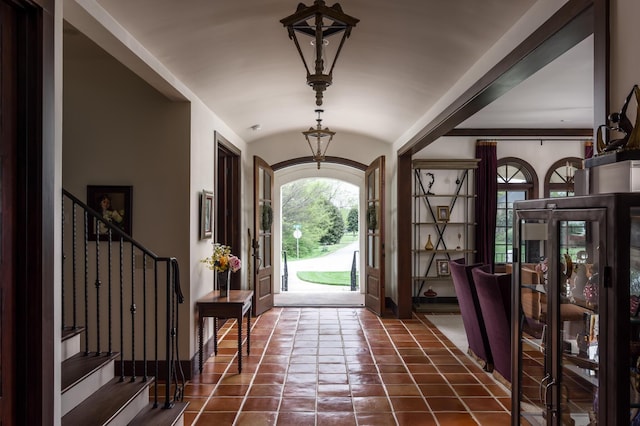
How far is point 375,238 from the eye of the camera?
25.8 ft

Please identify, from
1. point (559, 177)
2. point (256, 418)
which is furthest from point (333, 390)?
point (559, 177)

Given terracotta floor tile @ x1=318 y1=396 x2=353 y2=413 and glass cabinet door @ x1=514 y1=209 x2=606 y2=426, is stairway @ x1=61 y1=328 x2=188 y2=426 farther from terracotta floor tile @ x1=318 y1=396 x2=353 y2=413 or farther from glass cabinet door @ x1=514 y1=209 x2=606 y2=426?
glass cabinet door @ x1=514 y1=209 x2=606 y2=426

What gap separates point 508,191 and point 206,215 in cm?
541

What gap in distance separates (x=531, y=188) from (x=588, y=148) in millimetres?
1152

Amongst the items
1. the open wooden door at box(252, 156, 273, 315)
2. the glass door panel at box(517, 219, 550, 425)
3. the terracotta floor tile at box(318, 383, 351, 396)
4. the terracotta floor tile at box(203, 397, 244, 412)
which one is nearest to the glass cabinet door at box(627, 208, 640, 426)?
the glass door panel at box(517, 219, 550, 425)

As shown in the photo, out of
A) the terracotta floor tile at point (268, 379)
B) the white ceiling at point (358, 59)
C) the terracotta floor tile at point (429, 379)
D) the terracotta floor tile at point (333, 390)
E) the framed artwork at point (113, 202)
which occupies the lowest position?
the terracotta floor tile at point (429, 379)

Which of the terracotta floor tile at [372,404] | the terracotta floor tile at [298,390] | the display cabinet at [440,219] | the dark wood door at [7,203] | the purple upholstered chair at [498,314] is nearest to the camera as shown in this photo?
the dark wood door at [7,203]

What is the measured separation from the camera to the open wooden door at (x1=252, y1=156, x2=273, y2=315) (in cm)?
734

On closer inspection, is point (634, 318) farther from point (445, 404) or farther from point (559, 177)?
point (559, 177)

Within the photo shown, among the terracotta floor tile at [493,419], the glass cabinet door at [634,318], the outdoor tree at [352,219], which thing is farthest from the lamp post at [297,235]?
the glass cabinet door at [634,318]

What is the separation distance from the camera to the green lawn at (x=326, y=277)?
13.7 meters

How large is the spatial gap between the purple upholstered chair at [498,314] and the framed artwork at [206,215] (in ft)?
8.92

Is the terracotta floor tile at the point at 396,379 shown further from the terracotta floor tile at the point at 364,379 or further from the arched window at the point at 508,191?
the arched window at the point at 508,191

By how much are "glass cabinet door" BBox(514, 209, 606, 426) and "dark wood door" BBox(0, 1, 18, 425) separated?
2349 mm
